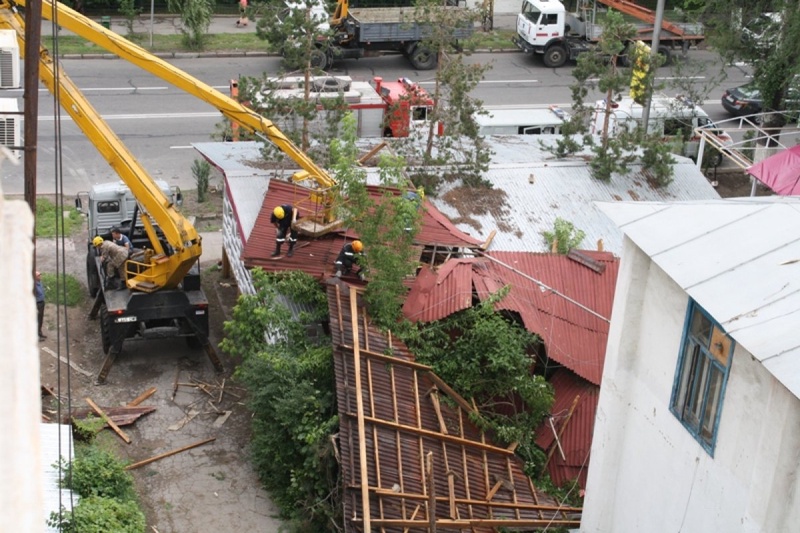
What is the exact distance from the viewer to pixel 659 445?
1160 centimetres

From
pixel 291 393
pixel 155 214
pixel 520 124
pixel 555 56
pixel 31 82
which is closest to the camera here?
pixel 31 82

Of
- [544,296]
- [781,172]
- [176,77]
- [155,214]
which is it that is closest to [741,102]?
[781,172]

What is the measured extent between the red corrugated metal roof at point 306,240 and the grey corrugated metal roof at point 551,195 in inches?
39.2

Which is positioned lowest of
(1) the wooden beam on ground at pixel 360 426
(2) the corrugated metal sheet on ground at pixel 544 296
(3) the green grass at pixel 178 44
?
(1) the wooden beam on ground at pixel 360 426

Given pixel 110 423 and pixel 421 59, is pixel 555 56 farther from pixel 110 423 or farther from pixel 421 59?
pixel 110 423

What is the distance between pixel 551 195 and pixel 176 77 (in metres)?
7.50

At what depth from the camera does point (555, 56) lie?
36438mm

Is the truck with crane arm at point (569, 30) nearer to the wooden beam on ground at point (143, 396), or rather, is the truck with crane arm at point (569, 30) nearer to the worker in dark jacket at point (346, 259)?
the worker in dark jacket at point (346, 259)

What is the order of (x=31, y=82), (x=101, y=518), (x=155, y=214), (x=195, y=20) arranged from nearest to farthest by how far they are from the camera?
(x=31, y=82), (x=101, y=518), (x=155, y=214), (x=195, y=20)

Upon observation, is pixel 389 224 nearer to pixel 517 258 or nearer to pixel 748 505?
pixel 517 258

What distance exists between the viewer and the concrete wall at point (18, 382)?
247 cm

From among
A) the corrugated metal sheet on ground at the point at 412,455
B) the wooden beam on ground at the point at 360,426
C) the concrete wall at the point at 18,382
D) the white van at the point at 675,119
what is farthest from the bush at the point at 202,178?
the concrete wall at the point at 18,382

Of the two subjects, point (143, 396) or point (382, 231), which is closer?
point (382, 231)

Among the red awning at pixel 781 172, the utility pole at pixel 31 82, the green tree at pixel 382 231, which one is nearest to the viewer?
the utility pole at pixel 31 82
